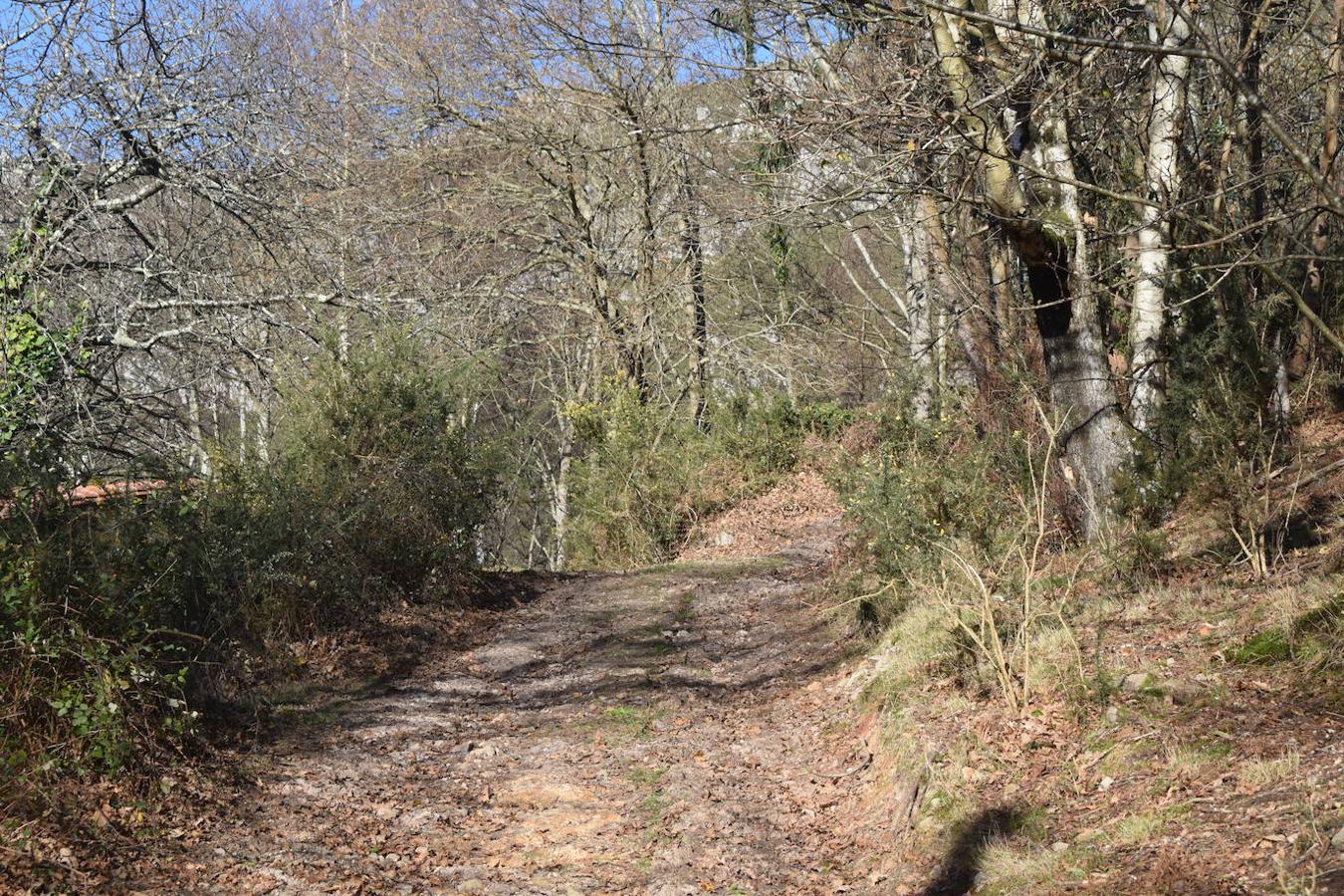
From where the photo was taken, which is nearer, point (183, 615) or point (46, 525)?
point (46, 525)

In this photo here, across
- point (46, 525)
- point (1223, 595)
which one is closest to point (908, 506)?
point (1223, 595)

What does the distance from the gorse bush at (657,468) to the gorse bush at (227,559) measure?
4.17 metres

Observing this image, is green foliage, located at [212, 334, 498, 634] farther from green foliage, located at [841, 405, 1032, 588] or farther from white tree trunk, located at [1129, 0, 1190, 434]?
white tree trunk, located at [1129, 0, 1190, 434]

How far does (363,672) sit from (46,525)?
3.08 metres

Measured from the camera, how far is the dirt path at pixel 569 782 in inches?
211

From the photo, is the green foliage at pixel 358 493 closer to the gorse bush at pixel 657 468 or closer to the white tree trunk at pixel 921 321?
the gorse bush at pixel 657 468

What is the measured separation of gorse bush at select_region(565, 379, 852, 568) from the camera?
15.7 metres

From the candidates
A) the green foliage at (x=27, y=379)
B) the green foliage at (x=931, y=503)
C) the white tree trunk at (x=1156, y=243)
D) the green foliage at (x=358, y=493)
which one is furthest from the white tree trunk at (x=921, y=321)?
the green foliage at (x=27, y=379)

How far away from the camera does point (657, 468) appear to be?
16.1m

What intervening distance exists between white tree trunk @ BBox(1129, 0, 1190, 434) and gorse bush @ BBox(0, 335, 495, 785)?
6100 mm

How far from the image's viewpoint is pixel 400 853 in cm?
561

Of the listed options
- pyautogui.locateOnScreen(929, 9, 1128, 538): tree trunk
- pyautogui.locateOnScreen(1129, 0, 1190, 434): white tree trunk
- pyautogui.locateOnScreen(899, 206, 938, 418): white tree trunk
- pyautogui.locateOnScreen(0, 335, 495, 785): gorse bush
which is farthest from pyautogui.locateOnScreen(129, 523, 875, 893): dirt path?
pyautogui.locateOnScreen(899, 206, 938, 418): white tree trunk

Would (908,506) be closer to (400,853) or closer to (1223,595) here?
(1223,595)

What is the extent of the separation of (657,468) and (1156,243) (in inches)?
353
